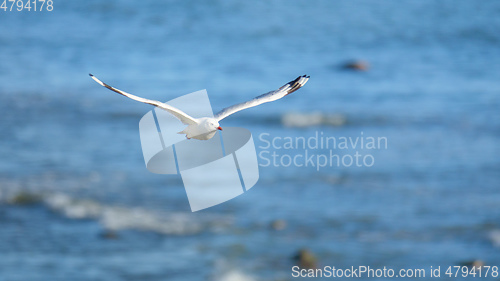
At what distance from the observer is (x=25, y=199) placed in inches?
385

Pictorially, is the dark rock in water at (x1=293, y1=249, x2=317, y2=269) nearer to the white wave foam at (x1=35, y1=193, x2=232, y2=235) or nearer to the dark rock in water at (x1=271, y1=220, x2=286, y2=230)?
the dark rock in water at (x1=271, y1=220, x2=286, y2=230)

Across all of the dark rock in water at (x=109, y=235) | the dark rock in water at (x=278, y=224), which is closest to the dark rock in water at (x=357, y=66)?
the dark rock in water at (x=278, y=224)

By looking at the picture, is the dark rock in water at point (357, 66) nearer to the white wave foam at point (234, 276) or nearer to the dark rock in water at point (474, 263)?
the dark rock in water at point (474, 263)

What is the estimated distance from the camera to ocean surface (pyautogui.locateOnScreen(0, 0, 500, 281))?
28.3ft

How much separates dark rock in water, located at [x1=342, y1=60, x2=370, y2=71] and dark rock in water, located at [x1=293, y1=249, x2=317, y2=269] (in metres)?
8.22

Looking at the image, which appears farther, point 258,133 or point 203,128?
point 258,133

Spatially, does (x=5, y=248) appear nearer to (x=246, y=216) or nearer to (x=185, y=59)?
(x=246, y=216)

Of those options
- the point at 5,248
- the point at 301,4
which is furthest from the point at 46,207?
the point at 301,4

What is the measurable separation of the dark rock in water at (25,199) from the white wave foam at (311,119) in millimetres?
4972

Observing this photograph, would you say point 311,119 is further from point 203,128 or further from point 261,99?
point 203,128

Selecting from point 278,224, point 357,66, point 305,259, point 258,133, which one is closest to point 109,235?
point 278,224

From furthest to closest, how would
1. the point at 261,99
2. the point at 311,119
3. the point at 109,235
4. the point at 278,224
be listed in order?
the point at 311,119 < the point at 278,224 < the point at 109,235 < the point at 261,99

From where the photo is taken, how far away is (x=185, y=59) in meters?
16.7

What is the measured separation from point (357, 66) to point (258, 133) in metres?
4.88
